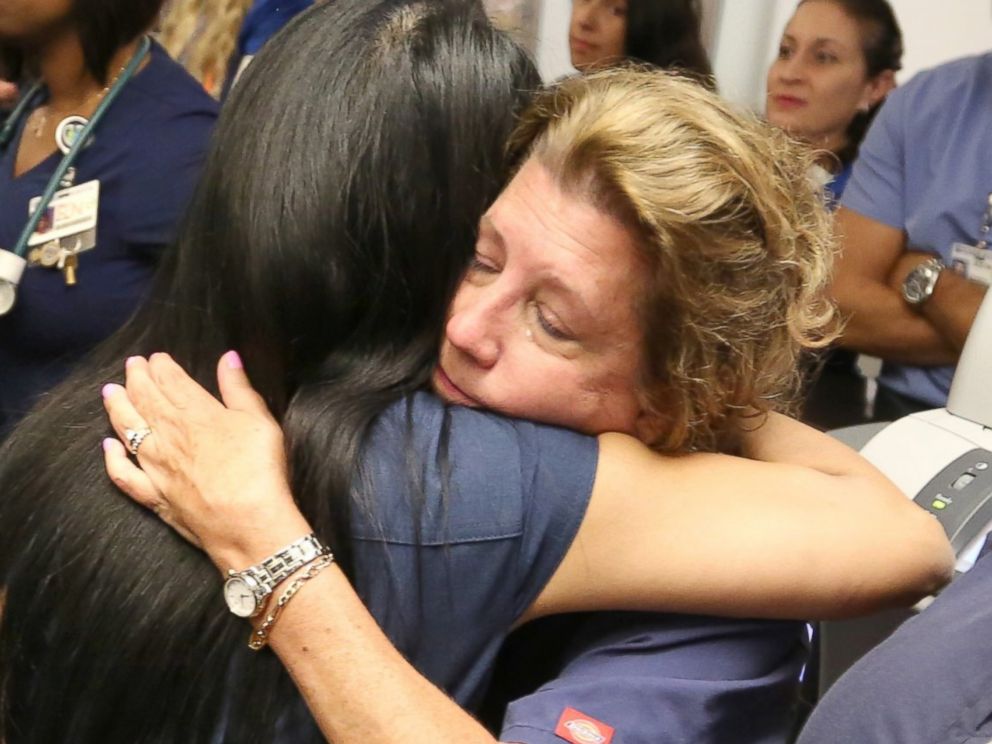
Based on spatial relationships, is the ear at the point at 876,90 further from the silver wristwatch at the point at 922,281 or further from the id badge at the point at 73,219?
the id badge at the point at 73,219

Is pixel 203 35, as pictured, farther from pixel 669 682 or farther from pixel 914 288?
pixel 669 682

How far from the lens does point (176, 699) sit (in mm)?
855

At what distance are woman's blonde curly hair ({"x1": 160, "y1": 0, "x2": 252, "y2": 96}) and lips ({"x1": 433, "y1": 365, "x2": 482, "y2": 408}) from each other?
145 centimetres

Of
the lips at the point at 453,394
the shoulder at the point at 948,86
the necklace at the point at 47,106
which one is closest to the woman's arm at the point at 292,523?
the lips at the point at 453,394

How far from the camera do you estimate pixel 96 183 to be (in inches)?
57.7

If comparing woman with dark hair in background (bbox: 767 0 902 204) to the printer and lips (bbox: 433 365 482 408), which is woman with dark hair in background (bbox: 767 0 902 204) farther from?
lips (bbox: 433 365 482 408)

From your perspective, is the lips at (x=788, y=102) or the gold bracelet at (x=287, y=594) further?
the lips at (x=788, y=102)

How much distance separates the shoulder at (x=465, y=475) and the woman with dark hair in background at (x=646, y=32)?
6.12ft

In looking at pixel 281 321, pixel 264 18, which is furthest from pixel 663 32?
pixel 281 321

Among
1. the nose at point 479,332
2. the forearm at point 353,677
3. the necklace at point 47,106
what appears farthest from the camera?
the necklace at point 47,106

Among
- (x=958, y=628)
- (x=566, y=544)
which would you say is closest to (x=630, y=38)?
(x=566, y=544)

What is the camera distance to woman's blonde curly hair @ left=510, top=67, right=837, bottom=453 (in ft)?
2.80

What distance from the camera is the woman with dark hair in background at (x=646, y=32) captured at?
2.61m

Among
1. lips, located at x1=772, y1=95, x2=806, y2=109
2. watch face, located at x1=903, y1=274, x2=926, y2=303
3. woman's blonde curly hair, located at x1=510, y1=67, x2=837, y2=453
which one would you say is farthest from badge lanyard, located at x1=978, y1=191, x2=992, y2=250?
woman's blonde curly hair, located at x1=510, y1=67, x2=837, y2=453
